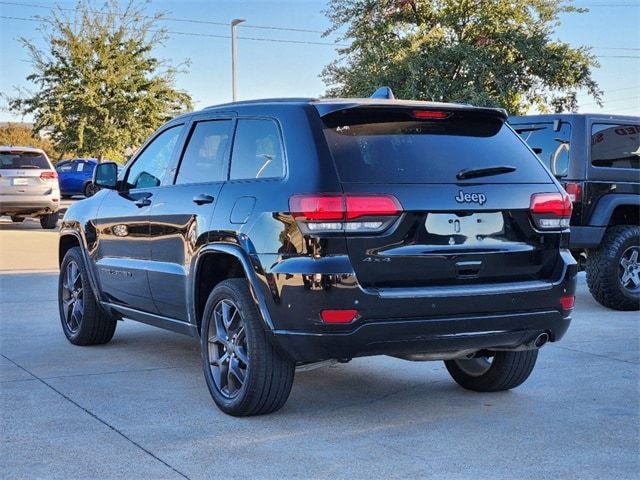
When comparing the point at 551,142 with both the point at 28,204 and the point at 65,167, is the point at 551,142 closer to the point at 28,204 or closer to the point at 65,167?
the point at 28,204

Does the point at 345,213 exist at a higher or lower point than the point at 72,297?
higher

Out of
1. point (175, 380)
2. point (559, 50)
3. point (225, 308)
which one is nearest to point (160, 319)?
point (175, 380)

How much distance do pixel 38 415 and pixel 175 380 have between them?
114 centimetres

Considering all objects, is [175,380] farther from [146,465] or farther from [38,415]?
[146,465]

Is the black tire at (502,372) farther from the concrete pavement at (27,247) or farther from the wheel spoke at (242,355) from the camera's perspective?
the concrete pavement at (27,247)

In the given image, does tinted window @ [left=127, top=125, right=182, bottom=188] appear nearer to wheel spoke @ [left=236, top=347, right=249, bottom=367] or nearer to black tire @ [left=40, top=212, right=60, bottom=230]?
wheel spoke @ [left=236, top=347, right=249, bottom=367]

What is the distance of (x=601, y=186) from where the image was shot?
935 centimetres

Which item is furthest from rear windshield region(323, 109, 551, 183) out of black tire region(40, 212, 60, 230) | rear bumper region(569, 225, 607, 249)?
black tire region(40, 212, 60, 230)

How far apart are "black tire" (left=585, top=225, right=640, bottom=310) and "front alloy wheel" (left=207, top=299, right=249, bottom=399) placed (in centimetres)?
524

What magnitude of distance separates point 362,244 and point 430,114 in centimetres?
97

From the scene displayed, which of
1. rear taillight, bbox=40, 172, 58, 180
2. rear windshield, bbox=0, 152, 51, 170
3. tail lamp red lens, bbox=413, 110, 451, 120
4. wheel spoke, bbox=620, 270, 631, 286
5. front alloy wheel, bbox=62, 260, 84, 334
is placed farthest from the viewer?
rear taillight, bbox=40, 172, 58, 180

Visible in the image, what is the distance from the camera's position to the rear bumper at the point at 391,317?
4.69 m

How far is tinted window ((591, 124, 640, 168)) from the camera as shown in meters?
9.45

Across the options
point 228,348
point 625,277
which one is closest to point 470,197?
point 228,348
